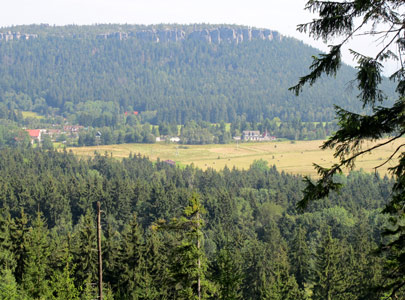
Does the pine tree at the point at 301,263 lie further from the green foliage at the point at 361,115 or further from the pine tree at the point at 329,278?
the green foliage at the point at 361,115

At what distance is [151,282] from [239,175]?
8913 cm

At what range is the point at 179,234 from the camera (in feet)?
113

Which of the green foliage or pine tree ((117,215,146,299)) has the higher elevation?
the green foliage

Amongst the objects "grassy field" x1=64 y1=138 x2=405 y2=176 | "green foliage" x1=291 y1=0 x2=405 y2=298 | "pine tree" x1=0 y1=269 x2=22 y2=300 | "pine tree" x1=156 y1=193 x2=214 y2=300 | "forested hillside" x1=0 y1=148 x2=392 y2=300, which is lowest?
"grassy field" x1=64 y1=138 x2=405 y2=176

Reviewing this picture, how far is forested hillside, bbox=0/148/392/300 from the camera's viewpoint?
99.0 feet

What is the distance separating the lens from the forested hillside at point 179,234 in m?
30.2

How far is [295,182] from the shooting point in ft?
379

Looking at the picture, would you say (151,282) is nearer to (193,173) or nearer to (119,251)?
(119,251)

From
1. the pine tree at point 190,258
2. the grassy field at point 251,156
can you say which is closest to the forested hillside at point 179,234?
the pine tree at point 190,258

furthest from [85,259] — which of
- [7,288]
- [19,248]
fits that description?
[7,288]

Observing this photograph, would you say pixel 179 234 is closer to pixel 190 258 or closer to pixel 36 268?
pixel 36 268

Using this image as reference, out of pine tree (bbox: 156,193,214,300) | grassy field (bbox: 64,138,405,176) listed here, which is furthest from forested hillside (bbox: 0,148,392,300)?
grassy field (bbox: 64,138,405,176)

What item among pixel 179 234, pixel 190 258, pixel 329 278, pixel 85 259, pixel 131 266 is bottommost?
pixel 329 278

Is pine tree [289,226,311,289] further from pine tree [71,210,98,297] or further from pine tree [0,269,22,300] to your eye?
pine tree [0,269,22,300]
